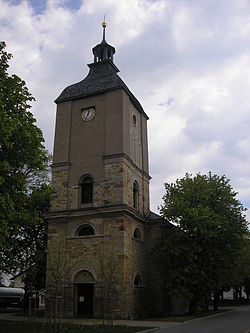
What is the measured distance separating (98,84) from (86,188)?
884cm

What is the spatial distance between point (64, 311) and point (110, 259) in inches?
198

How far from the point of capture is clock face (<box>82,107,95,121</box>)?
98.1 feet

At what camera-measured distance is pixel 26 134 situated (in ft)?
59.0

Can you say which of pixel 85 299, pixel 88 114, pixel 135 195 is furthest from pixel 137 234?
pixel 88 114

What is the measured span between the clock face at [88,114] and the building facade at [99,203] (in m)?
0.09

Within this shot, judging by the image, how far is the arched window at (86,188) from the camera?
90.8 feet

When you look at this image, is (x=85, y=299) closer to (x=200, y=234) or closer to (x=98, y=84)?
(x=200, y=234)

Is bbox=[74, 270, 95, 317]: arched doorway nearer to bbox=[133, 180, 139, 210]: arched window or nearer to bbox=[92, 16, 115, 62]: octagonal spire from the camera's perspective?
bbox=[133, 180, 139, 210]: arched window

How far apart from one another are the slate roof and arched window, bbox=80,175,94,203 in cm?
703

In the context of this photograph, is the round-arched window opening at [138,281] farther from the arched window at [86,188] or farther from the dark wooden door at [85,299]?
the arched window at [86,188]

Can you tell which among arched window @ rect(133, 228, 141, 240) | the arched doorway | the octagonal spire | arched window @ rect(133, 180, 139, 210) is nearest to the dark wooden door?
the arched doorway

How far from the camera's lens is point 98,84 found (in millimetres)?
30969

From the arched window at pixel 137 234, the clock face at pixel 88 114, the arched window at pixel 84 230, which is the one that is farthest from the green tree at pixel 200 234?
the clock face at pixel 88 114

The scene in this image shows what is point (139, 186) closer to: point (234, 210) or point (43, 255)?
point (234, 210)
